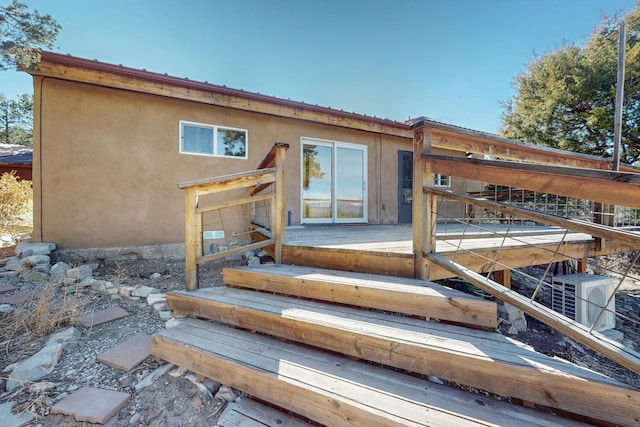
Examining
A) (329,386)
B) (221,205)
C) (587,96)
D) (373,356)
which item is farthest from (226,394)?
(587,96)

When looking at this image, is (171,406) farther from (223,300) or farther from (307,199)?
(307,199)

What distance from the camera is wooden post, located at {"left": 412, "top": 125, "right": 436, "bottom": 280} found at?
1.92 m

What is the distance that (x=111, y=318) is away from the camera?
239cm

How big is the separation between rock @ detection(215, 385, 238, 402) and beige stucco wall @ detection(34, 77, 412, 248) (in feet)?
12.1

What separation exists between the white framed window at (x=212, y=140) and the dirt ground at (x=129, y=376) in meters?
2.61

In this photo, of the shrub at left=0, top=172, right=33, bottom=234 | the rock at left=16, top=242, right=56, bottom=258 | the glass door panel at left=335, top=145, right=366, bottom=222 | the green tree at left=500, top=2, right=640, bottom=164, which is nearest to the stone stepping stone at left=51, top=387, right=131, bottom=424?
the rock at left=16, top=242, right=56, bottom=258

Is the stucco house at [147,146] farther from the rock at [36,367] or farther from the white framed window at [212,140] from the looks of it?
the rock at [36,367]

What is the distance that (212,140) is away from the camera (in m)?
4.82

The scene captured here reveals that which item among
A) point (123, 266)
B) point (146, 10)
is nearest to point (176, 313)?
point (123, 266)

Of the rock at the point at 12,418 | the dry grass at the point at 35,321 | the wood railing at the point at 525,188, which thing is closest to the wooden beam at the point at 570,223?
the wood railing at the point at 525,188

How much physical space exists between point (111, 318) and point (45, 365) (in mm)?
710

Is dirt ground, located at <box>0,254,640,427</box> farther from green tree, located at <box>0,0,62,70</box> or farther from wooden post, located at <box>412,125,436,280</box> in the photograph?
green tree, located at <box>0,0,62,70</box>

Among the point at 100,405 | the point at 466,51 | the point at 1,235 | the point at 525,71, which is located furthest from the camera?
the point at 525,71

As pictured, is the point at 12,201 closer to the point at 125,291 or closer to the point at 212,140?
the point at 212,140
